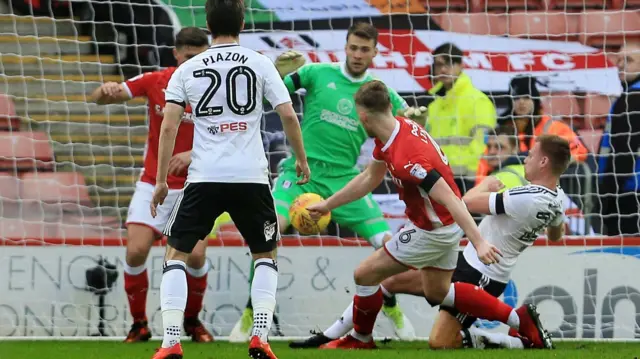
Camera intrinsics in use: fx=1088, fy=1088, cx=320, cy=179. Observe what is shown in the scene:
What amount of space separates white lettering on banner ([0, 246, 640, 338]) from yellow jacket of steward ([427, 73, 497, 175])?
1.25 m

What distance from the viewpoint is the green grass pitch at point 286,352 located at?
20.8 feet

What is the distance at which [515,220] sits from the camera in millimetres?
7168

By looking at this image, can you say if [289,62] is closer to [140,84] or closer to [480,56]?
[140,84]

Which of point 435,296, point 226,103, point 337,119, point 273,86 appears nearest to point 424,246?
point 435,296

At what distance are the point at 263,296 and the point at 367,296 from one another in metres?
1.55

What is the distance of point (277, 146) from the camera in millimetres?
9969

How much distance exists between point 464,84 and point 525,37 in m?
1.24

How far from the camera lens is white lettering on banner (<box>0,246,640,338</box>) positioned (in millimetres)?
8586

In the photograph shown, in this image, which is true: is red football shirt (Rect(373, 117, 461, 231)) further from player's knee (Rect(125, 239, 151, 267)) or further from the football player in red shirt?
player's knee (Rect(125, 239, 151, 267))

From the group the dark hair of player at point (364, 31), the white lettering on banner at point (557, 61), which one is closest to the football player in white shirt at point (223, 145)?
the dark hair of player at point (364, 31)

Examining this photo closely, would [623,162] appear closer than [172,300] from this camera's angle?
No

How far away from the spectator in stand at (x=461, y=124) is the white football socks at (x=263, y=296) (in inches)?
163

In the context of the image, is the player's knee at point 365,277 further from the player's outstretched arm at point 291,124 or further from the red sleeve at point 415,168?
the player's outstretched arm at point 291,124

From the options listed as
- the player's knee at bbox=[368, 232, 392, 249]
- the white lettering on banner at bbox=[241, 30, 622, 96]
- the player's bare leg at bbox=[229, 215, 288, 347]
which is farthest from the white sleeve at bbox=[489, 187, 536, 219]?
the white lettering on banner at bbox=[241, 30, 622, 96]
